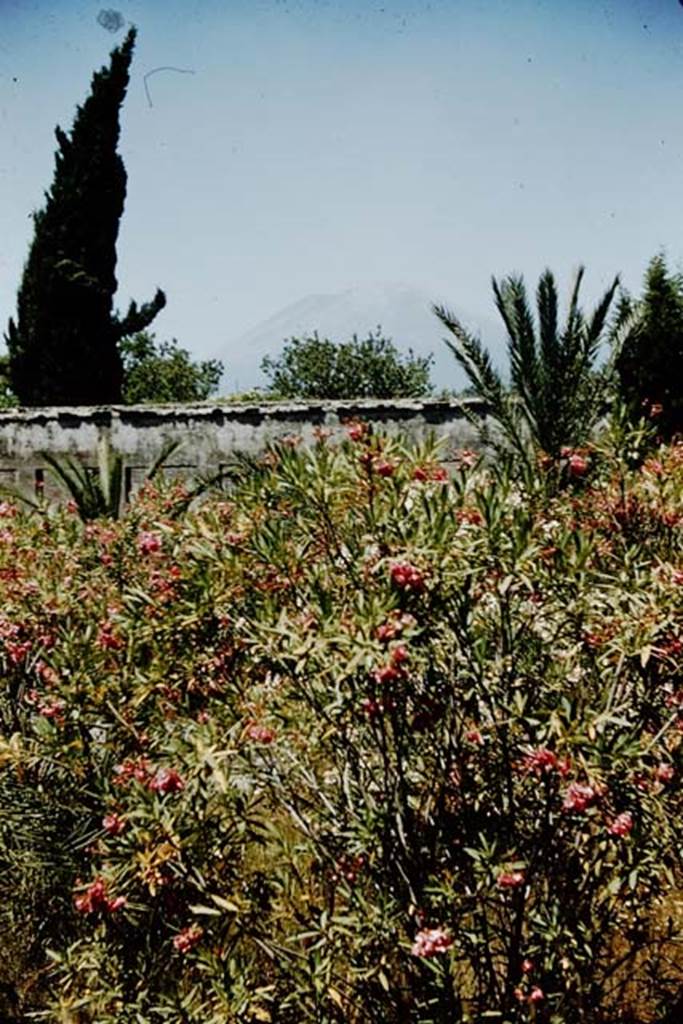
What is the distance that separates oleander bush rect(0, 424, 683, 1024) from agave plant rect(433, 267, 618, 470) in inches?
328

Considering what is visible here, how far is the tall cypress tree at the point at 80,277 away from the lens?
22.2 m

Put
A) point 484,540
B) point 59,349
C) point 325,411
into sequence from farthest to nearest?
point 59,349
point 325,411
point 484,540

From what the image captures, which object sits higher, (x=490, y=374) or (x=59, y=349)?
(x=59, y=349)

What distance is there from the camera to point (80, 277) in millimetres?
22438

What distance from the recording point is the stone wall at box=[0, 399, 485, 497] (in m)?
13.1

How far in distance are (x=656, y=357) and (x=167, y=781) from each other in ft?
40.6

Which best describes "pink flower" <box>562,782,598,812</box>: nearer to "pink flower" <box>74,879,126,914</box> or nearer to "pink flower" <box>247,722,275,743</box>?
"pink flower" <box>247,722,275,743</box>

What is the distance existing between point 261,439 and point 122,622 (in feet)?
33.2

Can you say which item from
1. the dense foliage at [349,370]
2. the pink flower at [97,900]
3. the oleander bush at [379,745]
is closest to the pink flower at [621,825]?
the oleander bush at [379,745]

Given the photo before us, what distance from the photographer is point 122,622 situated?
3307 millimetres

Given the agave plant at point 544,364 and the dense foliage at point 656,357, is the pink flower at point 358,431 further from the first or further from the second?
the dense foliage at point 656,357

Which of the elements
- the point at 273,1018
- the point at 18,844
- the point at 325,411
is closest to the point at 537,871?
the point at 273,1018

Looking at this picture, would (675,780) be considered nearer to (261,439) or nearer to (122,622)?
(122,622)

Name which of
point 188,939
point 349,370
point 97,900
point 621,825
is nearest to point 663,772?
point 621,825
